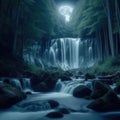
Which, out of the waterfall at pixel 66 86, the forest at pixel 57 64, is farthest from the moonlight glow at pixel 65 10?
the waterfall at pixel 66 86

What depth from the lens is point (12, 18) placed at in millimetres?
19312

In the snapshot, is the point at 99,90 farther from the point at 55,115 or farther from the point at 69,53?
the point at 69,53

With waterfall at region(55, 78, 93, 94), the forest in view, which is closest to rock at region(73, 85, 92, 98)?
the forest

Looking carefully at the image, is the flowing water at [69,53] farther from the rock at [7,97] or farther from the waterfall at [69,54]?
the rock at [7,97]

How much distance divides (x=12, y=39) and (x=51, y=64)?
35.3 ft

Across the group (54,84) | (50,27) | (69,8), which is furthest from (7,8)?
(69,8)

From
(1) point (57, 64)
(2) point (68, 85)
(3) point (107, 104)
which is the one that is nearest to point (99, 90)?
(3) point (107, 104)

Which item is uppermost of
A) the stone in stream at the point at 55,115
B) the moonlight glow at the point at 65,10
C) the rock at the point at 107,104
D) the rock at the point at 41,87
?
the moonlight glow at the point at 65,10

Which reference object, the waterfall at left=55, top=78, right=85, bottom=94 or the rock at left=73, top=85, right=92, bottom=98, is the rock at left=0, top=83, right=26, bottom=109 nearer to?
the rock at left=73, top=85, right=92, bottom=98

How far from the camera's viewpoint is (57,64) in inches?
1188

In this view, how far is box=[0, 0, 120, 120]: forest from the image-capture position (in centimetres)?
823

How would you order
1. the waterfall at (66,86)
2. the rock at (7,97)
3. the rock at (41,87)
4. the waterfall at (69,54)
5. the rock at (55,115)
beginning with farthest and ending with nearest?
1. the waterfall at (69,54)
2. the rock at (41,87)
3. the waterfall at (66,86)
4. the rock at (7,97)
5. the rock at (55,115)

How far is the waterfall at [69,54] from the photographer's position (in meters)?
30.2

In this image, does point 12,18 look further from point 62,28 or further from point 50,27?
point 62,28
